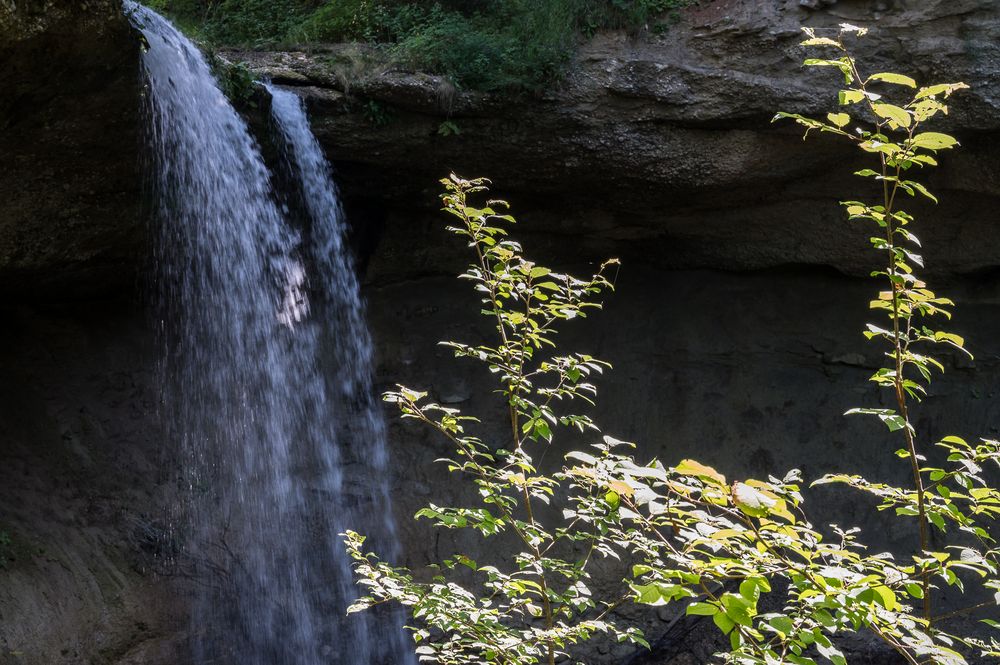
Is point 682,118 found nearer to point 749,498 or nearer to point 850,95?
point 850,95

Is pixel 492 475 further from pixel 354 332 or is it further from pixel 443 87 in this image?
pixel 354 332

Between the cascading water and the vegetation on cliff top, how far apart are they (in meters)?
0.99

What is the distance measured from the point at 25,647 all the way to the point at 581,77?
472cm

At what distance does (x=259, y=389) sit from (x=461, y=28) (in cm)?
293

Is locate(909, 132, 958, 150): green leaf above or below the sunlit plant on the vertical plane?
above

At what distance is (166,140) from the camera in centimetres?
507

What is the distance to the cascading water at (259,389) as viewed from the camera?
5523 millimetres

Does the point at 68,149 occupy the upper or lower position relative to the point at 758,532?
upper

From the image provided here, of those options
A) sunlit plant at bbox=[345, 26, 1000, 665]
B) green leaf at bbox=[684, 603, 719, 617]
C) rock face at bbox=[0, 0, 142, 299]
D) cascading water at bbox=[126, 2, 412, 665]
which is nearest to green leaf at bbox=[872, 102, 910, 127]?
sunlit plant at bbox=[345, 26, 1000, 665]

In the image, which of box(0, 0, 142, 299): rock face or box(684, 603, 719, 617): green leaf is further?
box(0, 0, 142, 299): rock face

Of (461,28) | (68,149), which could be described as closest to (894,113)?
(68,149)

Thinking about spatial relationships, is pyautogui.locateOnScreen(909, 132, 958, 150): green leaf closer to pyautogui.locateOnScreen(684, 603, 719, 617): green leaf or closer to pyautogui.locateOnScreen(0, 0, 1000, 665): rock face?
pyautogui.locateOnScreen(684, 603, 719, 617): green leaf

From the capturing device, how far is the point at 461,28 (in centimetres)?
614

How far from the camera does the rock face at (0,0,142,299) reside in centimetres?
380
